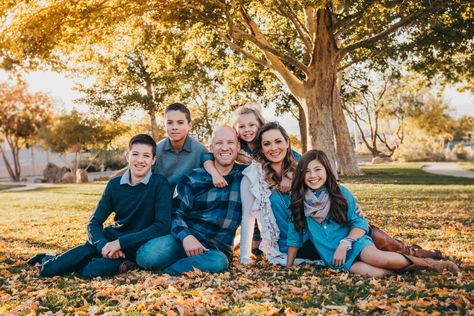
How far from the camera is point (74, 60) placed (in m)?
13.5

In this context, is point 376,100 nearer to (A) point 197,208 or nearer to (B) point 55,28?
(B) point 55,28

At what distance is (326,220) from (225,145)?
1.40m

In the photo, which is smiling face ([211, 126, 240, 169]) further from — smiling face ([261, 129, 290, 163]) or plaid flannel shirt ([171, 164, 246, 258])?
smiling face ([261, 129, 290, 163])

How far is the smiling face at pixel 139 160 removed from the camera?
567 centimetres

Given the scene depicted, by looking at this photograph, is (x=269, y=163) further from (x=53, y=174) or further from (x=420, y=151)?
(x=420, y=151)

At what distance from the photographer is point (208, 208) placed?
5777 millimetres

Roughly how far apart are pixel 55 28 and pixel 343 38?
42.3ft

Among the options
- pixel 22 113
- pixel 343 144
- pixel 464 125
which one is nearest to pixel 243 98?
pixel 343 144

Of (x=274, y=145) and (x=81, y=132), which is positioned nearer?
(x=274, y=145)

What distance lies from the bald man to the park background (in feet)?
1.39

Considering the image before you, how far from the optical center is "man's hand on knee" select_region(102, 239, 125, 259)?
17.5ft

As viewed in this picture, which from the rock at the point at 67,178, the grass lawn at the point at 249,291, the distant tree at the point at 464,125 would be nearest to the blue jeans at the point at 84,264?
the grass lawn at the point at 249,291

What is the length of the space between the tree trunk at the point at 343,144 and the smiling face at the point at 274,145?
735 inches

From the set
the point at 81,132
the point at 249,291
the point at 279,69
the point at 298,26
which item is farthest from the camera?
the point at 81,132
